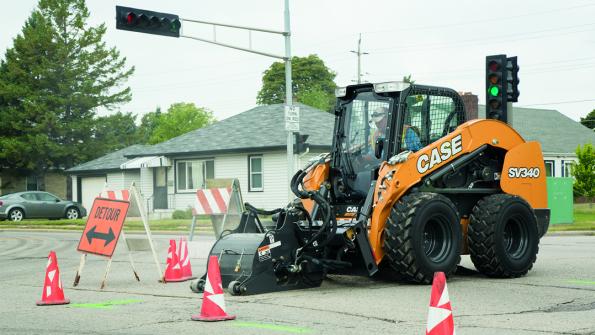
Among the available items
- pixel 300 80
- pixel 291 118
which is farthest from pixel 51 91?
pixel 291 118

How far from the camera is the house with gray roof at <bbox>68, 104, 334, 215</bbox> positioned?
122ft

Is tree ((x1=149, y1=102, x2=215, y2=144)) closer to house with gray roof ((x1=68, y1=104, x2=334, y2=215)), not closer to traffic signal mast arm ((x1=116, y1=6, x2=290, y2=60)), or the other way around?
house with gray roof ((x1=68, y1=104, x2=334, y2=215))

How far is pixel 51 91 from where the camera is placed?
5838 cm

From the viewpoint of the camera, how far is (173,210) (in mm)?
41469

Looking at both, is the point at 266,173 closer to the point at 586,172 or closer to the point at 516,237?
the point at 586,172

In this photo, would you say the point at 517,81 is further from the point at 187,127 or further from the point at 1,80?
the point at 187,127

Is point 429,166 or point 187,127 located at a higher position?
point 187,127

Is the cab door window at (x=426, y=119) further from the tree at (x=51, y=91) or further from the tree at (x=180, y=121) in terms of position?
the tree at (x=180, y=121)

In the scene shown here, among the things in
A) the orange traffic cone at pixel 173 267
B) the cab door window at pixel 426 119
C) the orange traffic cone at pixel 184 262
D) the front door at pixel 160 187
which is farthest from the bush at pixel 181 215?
the cab door window at pixel 426 119

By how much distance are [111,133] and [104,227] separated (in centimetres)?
4873

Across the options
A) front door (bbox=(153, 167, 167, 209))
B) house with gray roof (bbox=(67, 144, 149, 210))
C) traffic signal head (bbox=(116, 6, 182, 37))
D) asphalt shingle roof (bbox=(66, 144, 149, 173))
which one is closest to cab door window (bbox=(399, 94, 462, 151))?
traffic signal head (bbox=(116, 6, 182, 37))

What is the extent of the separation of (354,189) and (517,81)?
4.67 metres

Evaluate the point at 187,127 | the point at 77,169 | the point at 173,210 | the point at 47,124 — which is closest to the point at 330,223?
the point at 173,210

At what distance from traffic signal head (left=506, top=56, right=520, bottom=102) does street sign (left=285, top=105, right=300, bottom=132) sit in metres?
11.3
